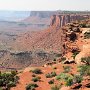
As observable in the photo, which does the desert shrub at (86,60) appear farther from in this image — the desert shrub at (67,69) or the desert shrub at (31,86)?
the desert shrub at (31,86)

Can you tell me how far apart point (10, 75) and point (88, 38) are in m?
12.5

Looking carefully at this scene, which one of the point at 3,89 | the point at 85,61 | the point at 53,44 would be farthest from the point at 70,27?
the point at 53,44

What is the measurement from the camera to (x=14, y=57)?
91.3 meters

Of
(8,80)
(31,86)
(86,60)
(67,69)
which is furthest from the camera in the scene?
(67,69)

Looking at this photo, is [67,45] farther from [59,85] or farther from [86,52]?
[59,85]

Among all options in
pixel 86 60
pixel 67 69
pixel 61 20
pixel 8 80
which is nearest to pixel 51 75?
pixel 67 69

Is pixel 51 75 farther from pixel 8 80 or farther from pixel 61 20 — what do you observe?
pixel 61 20

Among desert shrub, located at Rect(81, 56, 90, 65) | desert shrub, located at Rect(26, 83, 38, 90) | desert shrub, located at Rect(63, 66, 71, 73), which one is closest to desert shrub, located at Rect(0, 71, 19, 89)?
desert shrub, located at Rect(26, 83, 38, 90)

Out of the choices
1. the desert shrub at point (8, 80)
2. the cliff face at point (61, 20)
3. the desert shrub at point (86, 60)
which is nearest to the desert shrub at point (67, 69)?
the desert shrub at point (86, 60)

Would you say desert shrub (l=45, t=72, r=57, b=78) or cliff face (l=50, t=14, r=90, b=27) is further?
cliff face (l=50, t=14, r=90, b=27)

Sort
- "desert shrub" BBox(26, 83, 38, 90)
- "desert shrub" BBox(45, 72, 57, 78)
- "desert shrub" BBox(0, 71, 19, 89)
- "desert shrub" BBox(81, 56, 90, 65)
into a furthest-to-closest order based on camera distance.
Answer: "desert shrub" BBox(81, 56, 90, 65)
"desert shrub" BBox(45, 72, 57, 78)
"desert shrub" BBox(0, 71, 19, 89)
"desert shrub" BBox(26, 83, 38, 90)

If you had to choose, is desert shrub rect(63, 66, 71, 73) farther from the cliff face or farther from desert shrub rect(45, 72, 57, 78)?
the cliff face

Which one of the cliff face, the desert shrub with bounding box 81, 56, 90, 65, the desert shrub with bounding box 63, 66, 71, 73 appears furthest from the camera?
the cliff face

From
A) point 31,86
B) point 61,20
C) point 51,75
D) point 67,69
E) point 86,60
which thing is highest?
point 61,20
